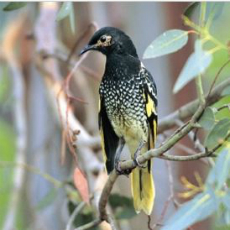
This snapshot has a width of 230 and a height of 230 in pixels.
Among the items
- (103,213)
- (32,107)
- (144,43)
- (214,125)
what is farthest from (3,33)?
(214,125)

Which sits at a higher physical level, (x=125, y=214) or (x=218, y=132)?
(x=218, y=132)

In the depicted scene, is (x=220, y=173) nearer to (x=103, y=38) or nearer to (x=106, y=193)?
(x=106, y=193)

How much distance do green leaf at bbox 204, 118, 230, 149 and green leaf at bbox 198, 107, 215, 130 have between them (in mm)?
37

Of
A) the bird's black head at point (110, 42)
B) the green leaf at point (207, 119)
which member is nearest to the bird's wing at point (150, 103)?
the bird's black head at point (110, 42)

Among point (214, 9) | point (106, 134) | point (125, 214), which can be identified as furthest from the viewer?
point (125, 214)

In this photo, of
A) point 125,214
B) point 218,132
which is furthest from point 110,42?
point 218,132

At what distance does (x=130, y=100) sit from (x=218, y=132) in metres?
1.17

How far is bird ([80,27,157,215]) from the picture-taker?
3066 mm

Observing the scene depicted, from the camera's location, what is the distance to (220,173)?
165 centimetres

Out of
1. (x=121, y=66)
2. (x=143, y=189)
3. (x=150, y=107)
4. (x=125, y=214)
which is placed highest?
(x=121, y=66)

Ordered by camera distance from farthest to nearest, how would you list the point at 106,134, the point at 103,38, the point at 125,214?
the point at 125,214, the point at 106,134, the point at 103,38

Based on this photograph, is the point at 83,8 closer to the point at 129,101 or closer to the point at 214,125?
the point at 129,101

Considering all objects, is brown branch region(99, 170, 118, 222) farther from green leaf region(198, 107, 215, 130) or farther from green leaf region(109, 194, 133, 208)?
green leaf region(109, 194, 133, 208)

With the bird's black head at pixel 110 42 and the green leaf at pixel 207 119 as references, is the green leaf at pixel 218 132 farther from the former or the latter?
the bird's black head at pixel 110 42
